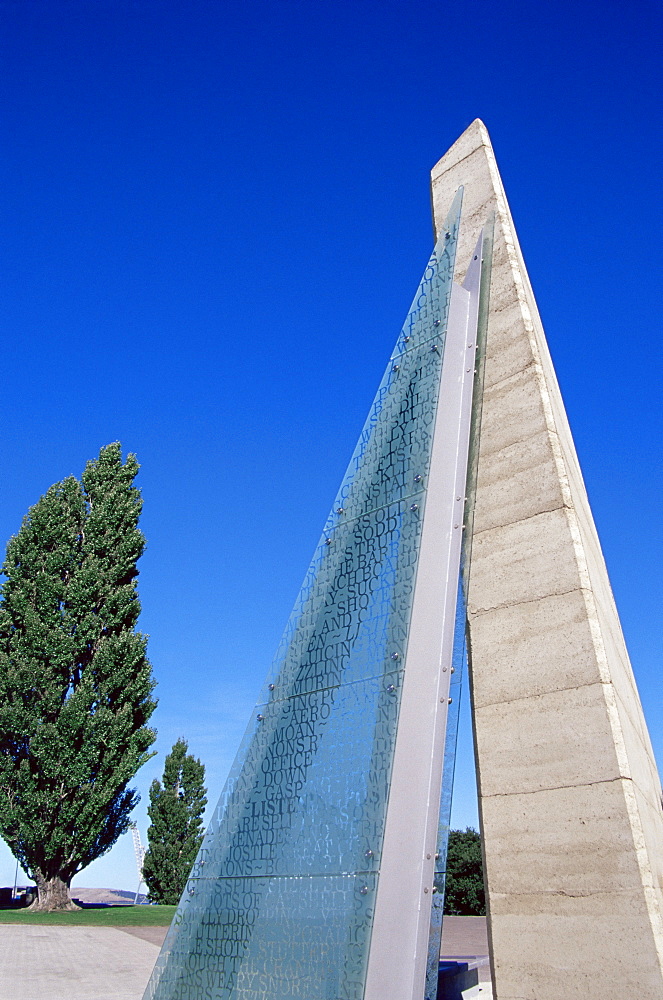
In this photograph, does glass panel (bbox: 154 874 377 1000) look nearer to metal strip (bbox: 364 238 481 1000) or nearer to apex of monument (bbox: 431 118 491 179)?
metal strip (bbox: 364 238 481 1000)

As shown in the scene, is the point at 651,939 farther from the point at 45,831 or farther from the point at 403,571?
the point at 45,831

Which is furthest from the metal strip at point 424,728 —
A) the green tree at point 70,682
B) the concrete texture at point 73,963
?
the green tree at point 70,682

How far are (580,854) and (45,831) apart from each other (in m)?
15.4

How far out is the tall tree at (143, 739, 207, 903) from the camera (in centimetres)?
2602

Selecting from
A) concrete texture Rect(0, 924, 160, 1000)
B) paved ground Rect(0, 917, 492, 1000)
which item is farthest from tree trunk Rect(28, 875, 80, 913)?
concrete texture Rect(0, 924, 160, 1000)

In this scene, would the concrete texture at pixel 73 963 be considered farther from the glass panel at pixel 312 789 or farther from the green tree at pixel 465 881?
the green tree at pixel 465 881

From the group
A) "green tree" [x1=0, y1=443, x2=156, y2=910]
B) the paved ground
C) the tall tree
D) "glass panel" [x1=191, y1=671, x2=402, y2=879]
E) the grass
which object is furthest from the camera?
the tall tree

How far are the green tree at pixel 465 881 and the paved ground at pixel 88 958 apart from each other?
31.4 feet

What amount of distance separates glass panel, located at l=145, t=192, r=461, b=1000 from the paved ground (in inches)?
86.2

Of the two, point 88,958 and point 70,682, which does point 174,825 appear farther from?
point 88,958

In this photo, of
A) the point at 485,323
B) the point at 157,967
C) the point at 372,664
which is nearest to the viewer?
the point at 372,664

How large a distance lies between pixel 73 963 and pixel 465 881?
1764cm

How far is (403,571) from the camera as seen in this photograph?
3.99 meters

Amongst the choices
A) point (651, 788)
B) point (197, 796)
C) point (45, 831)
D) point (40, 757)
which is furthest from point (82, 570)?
point (651, 788)
